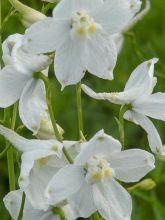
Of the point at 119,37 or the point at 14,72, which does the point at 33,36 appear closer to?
the point at 14,72

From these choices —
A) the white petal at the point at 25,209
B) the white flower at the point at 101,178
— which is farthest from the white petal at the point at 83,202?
the white petal at the point at 25,209

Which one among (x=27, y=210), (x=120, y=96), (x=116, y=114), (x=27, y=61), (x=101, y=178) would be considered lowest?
(x=116, y=114)

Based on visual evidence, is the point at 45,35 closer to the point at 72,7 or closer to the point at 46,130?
the point at 72,7

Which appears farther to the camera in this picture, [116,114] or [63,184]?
[116,114]

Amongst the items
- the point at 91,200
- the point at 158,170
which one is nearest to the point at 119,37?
the point at 158,170

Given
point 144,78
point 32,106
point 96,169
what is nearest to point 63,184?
point 96,169

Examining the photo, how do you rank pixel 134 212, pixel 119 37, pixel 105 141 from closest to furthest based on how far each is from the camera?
pixel 105 141, pixel 119 37, pixel 134 212
